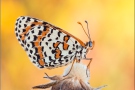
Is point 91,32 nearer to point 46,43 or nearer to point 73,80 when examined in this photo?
point 46,43

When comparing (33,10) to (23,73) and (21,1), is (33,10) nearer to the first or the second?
(21,1)

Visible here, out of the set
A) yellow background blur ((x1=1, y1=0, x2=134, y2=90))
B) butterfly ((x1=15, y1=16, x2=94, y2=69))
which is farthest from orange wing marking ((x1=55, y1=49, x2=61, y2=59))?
yellow background blur ((x1=1, y1=0, x2=134, y2=90))

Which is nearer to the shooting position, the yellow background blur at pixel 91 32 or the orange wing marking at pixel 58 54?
the orange wing marking at pixel 58 54

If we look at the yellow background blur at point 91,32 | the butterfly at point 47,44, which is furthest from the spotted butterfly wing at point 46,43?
the yellow background blur at point 91,32

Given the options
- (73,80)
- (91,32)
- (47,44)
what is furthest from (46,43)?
(91,32)

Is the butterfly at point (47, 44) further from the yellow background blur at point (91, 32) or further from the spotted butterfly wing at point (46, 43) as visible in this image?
the yellow background blur at point (91, 32)

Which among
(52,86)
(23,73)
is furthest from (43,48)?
(23,73)

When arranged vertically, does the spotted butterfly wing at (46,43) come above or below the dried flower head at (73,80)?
above
